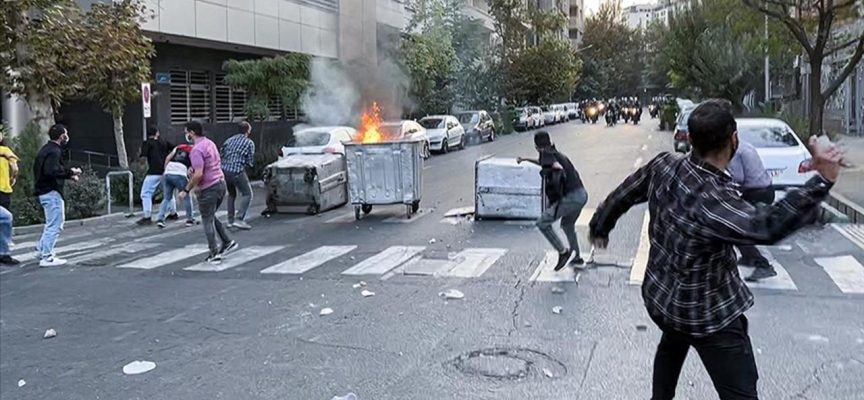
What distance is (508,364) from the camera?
568cm

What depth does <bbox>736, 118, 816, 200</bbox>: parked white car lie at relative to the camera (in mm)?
12820

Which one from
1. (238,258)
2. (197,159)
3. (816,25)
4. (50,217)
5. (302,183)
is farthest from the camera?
(816,25)

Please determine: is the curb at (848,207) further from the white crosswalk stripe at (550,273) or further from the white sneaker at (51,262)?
the white sneaker at (51,262)

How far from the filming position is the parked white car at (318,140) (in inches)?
722

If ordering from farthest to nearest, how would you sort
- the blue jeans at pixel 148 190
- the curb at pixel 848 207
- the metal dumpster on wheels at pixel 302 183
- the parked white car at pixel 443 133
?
the parked white car at pixel 443 133 < the metal dumpster on wheels at pixel 302 183 < the blue jeans at pixel 148 190 < the curb at pixel 848 207

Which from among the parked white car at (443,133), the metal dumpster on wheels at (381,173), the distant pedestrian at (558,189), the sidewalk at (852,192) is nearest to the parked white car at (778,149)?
the sidewalk at (852,192)

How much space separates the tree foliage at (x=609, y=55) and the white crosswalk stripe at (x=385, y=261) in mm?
76498

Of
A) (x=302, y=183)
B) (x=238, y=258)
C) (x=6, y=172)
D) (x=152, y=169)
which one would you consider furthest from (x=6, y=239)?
(x=302, y=183)

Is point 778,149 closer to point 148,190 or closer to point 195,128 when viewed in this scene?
point 195,128

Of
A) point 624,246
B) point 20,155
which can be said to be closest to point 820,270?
point 624,246

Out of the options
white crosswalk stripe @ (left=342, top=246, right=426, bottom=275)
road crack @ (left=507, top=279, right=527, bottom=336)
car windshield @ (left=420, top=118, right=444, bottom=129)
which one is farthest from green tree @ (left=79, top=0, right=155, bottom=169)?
car windshield @ (left=420, top=118, right=444, bottom=129)

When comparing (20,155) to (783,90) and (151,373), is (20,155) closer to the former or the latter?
(151,373)

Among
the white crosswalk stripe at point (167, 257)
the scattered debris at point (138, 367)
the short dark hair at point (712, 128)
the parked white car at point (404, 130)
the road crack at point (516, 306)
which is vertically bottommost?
the scattered debris at point (138, 367)

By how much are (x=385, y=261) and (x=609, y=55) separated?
8623 centimetres
